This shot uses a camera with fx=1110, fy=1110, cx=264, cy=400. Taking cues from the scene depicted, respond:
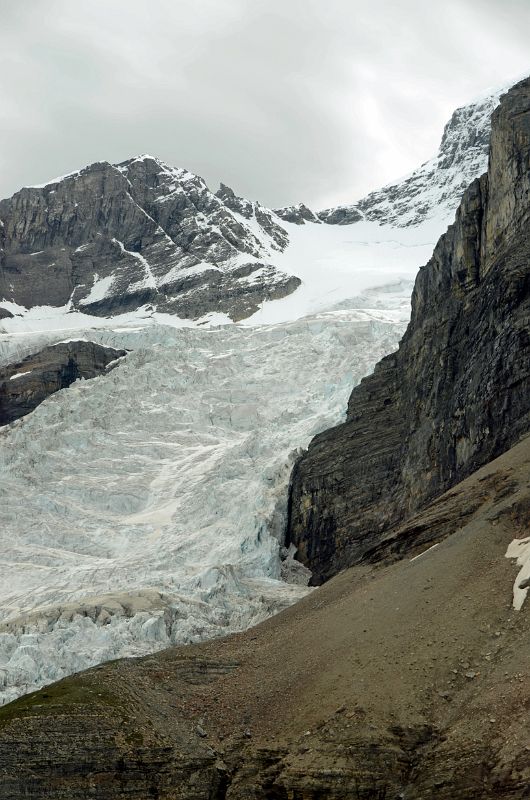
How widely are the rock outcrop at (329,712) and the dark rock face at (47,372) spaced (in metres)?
89.0

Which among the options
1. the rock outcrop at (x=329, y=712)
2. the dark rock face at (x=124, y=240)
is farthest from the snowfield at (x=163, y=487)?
the dark rock face at (x=124, y=240)

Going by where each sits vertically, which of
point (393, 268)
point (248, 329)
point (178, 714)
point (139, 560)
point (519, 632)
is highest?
point (393, 268)

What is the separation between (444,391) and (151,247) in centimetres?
11978

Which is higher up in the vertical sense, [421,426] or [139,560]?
[421,426]

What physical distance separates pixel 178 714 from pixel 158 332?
9508 cm

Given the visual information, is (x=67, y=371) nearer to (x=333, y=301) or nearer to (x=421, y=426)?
(x=333, y=301)

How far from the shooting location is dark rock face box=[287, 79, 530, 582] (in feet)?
177

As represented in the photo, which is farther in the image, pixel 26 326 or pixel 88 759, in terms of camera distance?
pixel 26 326

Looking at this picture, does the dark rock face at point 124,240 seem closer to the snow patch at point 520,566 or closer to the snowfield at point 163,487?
the snowfield at point 163,487

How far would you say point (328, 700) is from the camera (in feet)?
102

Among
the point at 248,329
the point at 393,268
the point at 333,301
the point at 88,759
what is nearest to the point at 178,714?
the point at 88,759

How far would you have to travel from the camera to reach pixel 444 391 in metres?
61.8

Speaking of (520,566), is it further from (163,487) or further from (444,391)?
(163,487)

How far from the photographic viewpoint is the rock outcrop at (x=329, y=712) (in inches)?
1089
